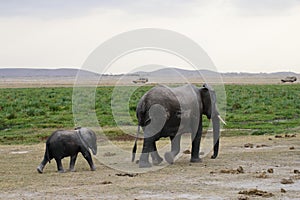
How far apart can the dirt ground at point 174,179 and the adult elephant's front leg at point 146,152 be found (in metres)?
0.53

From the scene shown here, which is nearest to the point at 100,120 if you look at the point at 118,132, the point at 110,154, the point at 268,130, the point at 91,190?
the point at 118,132

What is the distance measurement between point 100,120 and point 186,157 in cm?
1338

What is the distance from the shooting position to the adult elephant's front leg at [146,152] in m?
14.8

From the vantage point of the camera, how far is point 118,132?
24719 millimetres

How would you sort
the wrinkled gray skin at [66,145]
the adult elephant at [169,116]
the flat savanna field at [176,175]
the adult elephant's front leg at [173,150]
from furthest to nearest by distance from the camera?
the adult elephant's front leg at [173,150]
the adult elephant at [169,116]
the wrinkled gray skin at [66,145]
the flat savanna field at [176,175]

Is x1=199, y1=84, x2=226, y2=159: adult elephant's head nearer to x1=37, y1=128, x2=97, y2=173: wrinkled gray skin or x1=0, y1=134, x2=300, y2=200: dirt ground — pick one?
x1=0, y1=134, x2=300, y2=200: dirt ground

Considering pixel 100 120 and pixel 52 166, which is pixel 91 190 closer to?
pixel 52 166

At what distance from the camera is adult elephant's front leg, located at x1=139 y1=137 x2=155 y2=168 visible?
48.5 feet

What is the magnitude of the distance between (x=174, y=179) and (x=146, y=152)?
2361 mm

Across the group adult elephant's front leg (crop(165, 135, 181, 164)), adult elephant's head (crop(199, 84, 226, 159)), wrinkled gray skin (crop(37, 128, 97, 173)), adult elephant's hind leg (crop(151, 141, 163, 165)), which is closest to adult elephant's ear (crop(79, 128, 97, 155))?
wrinkled gray skin (crop(37, 128, 97, 173))

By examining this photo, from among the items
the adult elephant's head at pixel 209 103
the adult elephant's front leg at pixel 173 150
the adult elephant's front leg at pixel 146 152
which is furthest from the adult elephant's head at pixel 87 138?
the adult elephant's head at pixel 209 103

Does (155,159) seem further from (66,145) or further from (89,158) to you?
(66,145)

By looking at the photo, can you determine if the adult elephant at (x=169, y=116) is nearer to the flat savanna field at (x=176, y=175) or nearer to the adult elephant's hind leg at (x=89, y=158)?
the flat savanna field at (x=176, y=175)

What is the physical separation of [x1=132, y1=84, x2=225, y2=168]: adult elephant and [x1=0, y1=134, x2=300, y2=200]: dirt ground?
58cm
